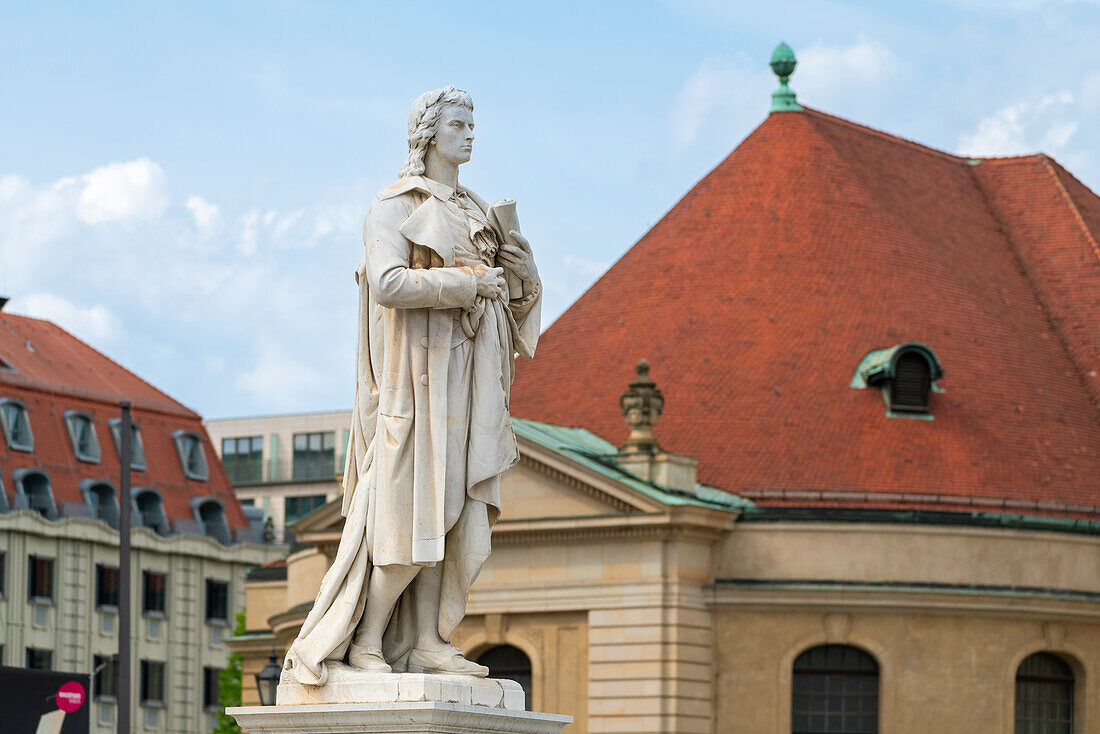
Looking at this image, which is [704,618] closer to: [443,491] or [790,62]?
[790,62]

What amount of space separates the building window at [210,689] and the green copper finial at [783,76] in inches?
1176

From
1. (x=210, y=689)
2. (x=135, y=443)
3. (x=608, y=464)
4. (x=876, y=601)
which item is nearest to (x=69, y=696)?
(x=608, y=464)

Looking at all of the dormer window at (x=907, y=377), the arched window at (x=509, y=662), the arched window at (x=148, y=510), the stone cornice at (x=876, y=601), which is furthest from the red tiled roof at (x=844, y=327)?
the arched window at (x=148, y=510)

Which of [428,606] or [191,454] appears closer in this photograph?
[428,606]

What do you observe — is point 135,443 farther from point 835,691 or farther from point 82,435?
point 835,691

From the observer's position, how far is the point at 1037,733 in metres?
47.2

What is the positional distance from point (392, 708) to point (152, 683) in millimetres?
65617

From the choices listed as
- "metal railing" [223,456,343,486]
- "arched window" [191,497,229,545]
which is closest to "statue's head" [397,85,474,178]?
"arched window" [191,497,229,545]

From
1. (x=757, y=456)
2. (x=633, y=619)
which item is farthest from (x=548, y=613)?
(x=757, y=456)

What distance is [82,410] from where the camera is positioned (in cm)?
7475

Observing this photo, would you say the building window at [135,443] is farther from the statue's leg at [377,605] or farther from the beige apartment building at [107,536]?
the statue's leg at [377,605]

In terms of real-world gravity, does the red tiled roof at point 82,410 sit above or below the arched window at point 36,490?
above

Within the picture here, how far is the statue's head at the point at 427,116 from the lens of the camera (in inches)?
439

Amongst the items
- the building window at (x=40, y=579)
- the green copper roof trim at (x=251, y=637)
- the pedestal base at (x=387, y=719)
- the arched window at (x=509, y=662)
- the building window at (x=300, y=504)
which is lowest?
the pedestal base at (x=387, y=719)
